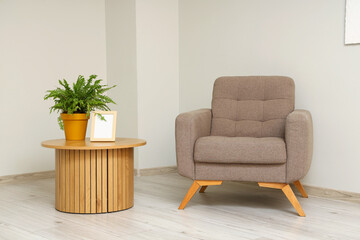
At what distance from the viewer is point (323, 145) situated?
10.9 ft

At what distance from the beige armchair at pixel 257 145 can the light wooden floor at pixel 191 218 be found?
0.17 meters

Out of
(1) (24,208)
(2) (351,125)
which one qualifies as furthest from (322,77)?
(1) (24,208)

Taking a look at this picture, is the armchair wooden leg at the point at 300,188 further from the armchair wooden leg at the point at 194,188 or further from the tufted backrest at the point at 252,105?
the armchair wooden leg at the point at 194,188

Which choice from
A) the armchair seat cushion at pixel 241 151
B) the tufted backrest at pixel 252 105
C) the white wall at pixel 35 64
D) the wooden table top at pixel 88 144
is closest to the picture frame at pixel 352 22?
the tufted backrest at pixel 252 105

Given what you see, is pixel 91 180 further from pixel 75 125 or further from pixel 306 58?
pixel 306 58

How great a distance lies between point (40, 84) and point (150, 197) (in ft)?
4.96

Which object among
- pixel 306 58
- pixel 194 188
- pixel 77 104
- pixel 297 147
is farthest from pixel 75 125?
pixel 306 58

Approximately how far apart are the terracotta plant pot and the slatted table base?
0.16 m

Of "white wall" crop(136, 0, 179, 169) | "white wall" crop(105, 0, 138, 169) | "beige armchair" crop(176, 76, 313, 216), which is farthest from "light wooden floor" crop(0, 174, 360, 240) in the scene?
"white wall" crop(105, 0, 138, 169)

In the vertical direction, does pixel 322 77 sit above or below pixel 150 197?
above

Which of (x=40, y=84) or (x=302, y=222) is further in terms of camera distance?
(x=40, y=84)

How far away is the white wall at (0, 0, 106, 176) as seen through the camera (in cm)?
391

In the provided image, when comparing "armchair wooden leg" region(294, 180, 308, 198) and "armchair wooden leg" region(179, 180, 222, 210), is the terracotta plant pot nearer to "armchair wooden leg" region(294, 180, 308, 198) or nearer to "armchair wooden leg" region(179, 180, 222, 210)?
"armchair wooden leg" region(179, 180, 222, 210)

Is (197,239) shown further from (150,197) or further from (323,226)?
(150,197)
